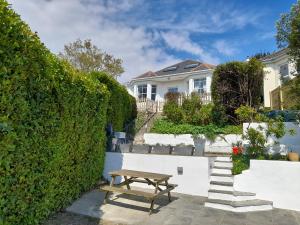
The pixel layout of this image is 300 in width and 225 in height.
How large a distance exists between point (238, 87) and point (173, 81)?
14.1 m

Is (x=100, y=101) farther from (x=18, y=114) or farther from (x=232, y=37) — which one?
(x=232, y=37)

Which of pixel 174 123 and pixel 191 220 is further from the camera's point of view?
pixel 174 123

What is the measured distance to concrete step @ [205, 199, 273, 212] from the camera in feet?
22.8

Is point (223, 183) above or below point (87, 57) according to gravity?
below

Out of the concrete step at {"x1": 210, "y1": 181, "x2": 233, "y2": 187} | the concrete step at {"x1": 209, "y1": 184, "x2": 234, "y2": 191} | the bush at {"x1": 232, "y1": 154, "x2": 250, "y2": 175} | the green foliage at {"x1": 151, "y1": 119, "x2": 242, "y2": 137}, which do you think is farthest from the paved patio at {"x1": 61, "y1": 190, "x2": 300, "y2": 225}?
the green foliage at {"x1": 151, "y1": 119, "x2": 242, "y2": 137}

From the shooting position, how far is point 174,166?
8.91m

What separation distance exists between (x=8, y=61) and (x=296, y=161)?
8.16 meters

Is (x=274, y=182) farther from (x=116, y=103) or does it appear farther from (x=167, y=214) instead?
(x=116, y=103)

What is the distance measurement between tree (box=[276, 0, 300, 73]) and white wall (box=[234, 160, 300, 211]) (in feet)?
12.5

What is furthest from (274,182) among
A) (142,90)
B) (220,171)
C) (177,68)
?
(177,68)

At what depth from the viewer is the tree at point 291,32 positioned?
8586 millimetres

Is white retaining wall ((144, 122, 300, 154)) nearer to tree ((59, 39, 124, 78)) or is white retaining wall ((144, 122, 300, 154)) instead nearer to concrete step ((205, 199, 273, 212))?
concrete step ((205, 199, 273, 212))

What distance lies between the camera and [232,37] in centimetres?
1747

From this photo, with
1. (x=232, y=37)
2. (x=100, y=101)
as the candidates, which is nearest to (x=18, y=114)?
(x=100, y=101)
